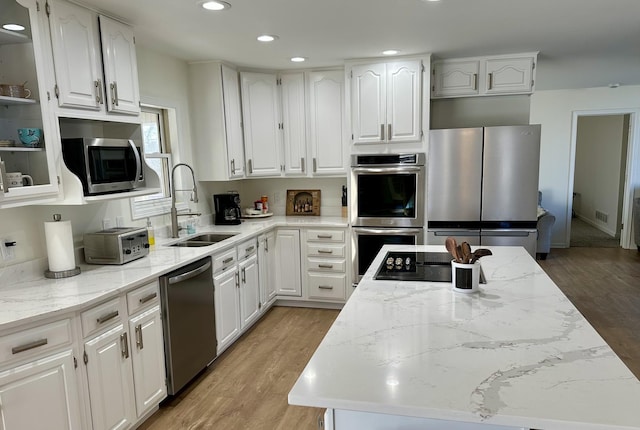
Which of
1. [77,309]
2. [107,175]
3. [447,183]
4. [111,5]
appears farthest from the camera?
[447,183]

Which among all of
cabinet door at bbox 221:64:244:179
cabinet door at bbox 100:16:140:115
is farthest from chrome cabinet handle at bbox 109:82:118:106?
cabinet door at bbox 221:64:244:179

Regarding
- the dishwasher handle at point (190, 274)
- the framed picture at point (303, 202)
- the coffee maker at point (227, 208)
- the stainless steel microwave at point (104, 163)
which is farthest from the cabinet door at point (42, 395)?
the framed picture at point (303, 202)

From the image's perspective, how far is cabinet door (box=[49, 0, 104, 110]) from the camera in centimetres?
216

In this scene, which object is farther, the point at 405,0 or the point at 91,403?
the point at 405,0

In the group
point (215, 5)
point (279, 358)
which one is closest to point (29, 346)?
point (279, 358)

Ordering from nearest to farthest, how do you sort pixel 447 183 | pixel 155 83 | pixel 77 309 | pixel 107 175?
pixel 77 309, pixel 107 175, pixel 155 83, pixel 447 183

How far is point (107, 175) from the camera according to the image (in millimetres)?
2504

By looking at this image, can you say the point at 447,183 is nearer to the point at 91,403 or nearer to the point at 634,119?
the point at 91,403

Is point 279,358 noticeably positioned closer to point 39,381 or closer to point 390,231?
point 390,231

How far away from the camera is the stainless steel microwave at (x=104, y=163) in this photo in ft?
7.54

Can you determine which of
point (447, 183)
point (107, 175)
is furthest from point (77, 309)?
point (447, 183)

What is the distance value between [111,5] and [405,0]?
5.47 feet

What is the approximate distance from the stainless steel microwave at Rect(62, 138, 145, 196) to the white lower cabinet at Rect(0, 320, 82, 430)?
844 millimetres

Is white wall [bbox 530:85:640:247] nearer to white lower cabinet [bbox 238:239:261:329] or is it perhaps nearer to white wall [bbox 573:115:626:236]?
white wall [bbox 573:115:626:236]
